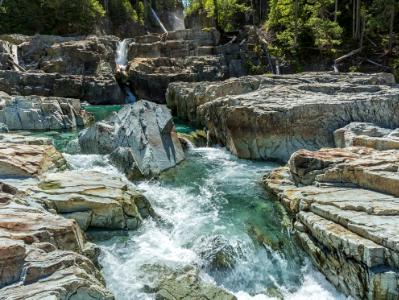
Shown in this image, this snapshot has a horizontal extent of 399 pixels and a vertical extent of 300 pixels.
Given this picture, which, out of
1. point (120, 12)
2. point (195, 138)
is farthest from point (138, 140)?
point (120, 12)

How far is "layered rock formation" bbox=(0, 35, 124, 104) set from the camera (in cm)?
3625

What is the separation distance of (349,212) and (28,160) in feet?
34.4

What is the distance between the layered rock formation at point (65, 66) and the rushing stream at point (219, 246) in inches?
999

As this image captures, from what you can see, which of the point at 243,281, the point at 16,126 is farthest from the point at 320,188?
the point at 16,126

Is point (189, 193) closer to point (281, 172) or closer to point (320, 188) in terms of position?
point (281, 172)

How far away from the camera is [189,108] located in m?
28.8

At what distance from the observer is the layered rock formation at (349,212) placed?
810 cm

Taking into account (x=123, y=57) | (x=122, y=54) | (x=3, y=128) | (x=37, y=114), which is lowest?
(x=3, y=128)

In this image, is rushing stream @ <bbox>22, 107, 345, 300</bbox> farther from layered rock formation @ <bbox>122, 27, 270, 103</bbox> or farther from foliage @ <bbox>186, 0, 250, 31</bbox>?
foliage @ <bbox>186, 0, 250, 31</bbox>

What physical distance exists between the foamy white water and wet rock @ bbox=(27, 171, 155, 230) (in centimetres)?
60

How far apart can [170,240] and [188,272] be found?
1.81m

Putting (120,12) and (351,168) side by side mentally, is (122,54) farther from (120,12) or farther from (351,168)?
(351,168)

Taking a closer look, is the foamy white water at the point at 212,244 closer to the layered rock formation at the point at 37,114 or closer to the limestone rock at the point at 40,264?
the limestone rock at the point at 40,264

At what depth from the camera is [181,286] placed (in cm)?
883
